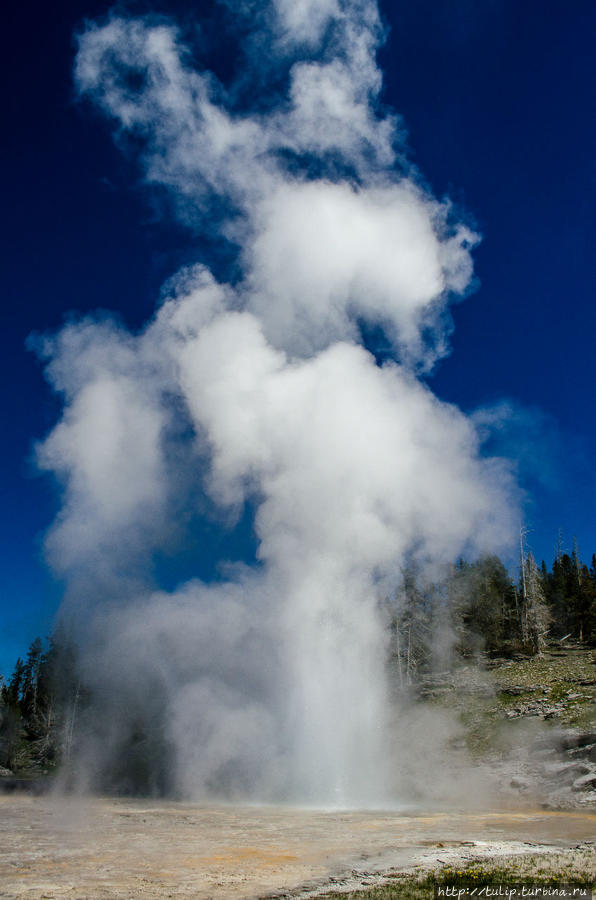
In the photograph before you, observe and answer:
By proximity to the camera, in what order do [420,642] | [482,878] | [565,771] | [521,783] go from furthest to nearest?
[420,642], [521,783], [565,771], [482,878]

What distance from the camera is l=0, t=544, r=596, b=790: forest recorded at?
6353 cm

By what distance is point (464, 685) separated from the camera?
2242 inches

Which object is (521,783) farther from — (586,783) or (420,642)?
(420,642)

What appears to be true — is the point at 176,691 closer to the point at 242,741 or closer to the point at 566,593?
the point at 242,741

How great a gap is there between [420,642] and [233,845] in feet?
178

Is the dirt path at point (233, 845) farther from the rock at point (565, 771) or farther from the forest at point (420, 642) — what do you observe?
the forest at point (420, 642)

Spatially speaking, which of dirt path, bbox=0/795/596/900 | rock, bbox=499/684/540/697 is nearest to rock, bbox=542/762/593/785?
dirt path, bbox=0/795/596/900

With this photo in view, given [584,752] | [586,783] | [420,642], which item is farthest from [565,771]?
[420,642]

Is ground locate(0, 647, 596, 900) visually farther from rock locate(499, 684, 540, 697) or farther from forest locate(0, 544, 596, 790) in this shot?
forest locate(0, 544, 596, 790)

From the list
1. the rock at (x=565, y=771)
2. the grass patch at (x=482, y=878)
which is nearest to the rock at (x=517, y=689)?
the rock at (x=565, y=771)

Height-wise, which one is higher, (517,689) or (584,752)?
(517,689)

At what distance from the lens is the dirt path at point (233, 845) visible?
1523 centimetres

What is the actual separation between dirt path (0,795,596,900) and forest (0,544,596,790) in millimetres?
26344

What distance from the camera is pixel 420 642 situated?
7194 cm
